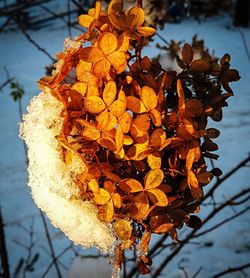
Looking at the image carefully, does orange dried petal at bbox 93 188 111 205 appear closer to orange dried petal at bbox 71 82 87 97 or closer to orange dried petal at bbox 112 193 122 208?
orange dried petal at bbox 112 193 122 208

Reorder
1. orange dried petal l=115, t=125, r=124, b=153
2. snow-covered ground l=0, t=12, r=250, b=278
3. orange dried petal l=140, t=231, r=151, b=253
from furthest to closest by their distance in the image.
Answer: snow-covered ground l=0, t=12, r=250, b=278 → orange dried petal l=140, t=231, r=151, b=253 → orange dried petal l=115, t=125, r=124, b=153

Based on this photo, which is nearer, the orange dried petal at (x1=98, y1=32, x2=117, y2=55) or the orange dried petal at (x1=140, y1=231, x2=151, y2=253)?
the orange dried petal at (x1=98, y1=32, x2=117, y2=55)

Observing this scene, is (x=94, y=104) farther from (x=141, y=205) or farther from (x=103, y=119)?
(x=141, y=205)

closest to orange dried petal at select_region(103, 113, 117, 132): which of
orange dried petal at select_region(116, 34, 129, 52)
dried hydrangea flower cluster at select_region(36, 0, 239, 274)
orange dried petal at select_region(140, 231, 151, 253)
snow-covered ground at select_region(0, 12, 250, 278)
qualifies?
dried hydrangea flower cluster at select_region(36, 0, 239, 274)

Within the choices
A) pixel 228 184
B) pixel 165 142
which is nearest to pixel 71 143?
pixel 165 142

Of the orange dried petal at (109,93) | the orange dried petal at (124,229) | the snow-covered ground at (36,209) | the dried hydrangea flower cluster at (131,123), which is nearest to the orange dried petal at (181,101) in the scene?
the dried hydrangea flower cluster at (131,123)

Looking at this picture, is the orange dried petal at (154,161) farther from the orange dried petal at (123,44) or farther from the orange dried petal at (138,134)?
the orange dried petal at (123,44)

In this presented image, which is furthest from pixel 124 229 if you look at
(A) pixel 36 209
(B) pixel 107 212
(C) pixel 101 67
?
(A) pixel 36 209
